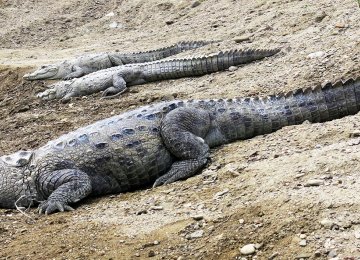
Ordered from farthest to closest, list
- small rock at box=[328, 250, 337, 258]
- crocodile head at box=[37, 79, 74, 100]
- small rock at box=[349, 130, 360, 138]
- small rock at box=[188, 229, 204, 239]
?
crocodile head at box=[37, 79, 74, 100] → small rock at box=[349, 130, 360, 138] → small rock at box=[188, 229, 204, 239] → small rock at box=[328, 250, 337, 258]

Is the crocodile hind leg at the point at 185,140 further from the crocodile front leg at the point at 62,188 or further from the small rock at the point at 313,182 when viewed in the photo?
the small rock at the point at 313,182

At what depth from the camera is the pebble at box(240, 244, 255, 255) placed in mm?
3865

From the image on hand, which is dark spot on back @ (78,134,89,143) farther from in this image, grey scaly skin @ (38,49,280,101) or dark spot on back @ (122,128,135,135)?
grey scaly skin @ (38,49,280,101)

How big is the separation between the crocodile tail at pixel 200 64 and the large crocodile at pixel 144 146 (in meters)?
2.90

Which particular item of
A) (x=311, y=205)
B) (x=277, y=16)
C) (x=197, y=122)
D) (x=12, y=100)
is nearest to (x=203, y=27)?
(x=277, y=16)

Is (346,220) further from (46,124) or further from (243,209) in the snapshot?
(46,124)

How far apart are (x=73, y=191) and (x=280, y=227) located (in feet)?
7.55

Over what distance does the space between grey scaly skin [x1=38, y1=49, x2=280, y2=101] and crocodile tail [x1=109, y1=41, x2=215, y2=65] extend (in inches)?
48.2

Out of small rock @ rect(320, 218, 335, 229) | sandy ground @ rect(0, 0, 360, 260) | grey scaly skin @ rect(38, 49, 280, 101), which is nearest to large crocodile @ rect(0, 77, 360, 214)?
sandy ground @ rect(0, 0, 360, 260)

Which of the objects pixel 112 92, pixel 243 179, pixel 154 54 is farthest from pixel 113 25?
pixel 243 179

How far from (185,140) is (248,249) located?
220 centimetres

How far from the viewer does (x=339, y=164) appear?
4594 mm

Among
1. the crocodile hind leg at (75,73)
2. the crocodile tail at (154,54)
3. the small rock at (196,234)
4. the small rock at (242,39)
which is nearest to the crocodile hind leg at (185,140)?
the small rock at (196,234)

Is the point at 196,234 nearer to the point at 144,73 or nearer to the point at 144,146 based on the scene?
the point at 144,146
